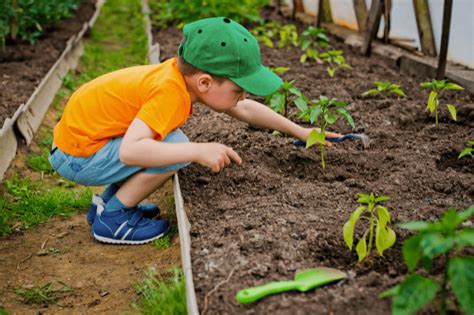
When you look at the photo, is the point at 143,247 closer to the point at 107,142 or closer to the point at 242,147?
the point at 107,142

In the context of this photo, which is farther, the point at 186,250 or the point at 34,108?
the point at 34,108

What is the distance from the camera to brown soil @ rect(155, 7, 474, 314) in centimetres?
220

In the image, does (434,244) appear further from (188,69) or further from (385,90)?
(385,90)

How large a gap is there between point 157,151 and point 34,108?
7.93ft

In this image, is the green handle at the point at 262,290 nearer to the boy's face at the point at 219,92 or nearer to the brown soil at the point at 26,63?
the boy's face at the point at 219,92

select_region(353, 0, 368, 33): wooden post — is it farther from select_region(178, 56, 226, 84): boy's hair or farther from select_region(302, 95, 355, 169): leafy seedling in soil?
select_region(178, 56, 226, 84): boy's hair

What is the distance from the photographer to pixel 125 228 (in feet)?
10.5

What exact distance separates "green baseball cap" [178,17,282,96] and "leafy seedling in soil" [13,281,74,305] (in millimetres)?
1140

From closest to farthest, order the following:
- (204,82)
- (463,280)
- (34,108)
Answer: (463,280) < (204,82) < (34,108)

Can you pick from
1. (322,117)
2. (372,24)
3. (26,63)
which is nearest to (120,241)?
(322,117)

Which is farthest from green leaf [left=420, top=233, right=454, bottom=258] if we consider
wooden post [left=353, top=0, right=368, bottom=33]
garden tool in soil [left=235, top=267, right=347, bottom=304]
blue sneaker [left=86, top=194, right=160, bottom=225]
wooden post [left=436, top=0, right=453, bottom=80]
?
wooden post [left=353, top=0, right=368, bottom=33]

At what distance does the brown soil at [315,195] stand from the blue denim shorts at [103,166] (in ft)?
0.89

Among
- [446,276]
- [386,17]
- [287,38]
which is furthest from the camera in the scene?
[287,38]

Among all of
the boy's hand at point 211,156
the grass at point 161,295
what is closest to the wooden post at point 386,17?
the boy's hand at point 211,156
